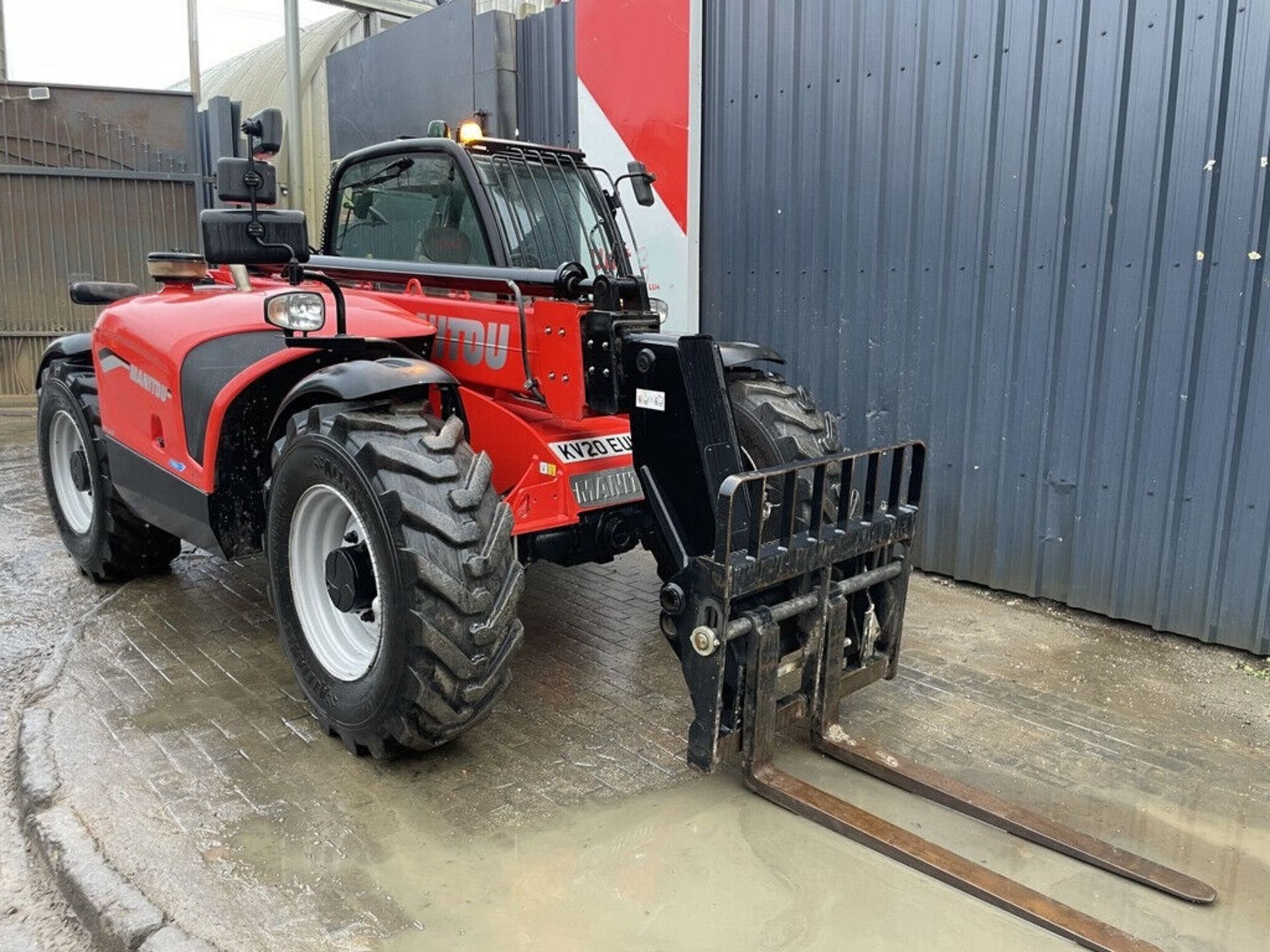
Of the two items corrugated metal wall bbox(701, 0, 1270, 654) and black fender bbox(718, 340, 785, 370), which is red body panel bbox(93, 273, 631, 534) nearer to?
black fender bbox(718, 340, 785, 370)

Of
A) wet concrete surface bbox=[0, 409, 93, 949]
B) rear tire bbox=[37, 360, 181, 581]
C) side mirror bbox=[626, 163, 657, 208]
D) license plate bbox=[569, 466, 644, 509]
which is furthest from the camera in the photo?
rear tire bbox=[37, 360, 181, 581]

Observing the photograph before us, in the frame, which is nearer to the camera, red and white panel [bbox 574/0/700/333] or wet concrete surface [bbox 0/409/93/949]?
wet concrete surface [bbox 0/409/93/949]

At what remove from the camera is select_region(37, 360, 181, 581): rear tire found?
208 inches

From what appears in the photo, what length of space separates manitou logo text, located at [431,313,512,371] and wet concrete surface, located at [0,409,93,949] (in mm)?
2184

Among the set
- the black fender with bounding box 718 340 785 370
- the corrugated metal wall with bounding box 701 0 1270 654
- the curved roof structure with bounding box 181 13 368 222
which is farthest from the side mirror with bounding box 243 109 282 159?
the curved roof structure with bounding box 181 13 368 222

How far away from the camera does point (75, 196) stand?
1163cm

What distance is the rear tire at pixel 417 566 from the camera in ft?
10.3

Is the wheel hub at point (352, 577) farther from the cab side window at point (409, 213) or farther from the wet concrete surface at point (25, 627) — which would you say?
the cab side window at point (409, 213)

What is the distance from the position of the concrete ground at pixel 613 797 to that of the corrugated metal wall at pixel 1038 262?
0.61 meters

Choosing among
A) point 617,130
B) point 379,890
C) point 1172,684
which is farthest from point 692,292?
point 379,890

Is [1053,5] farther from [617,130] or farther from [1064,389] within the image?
[617,130]

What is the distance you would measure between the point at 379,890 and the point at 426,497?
1.15 meters

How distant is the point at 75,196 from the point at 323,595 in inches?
397

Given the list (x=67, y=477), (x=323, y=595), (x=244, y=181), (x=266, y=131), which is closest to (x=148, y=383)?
(x=244, y=181)
